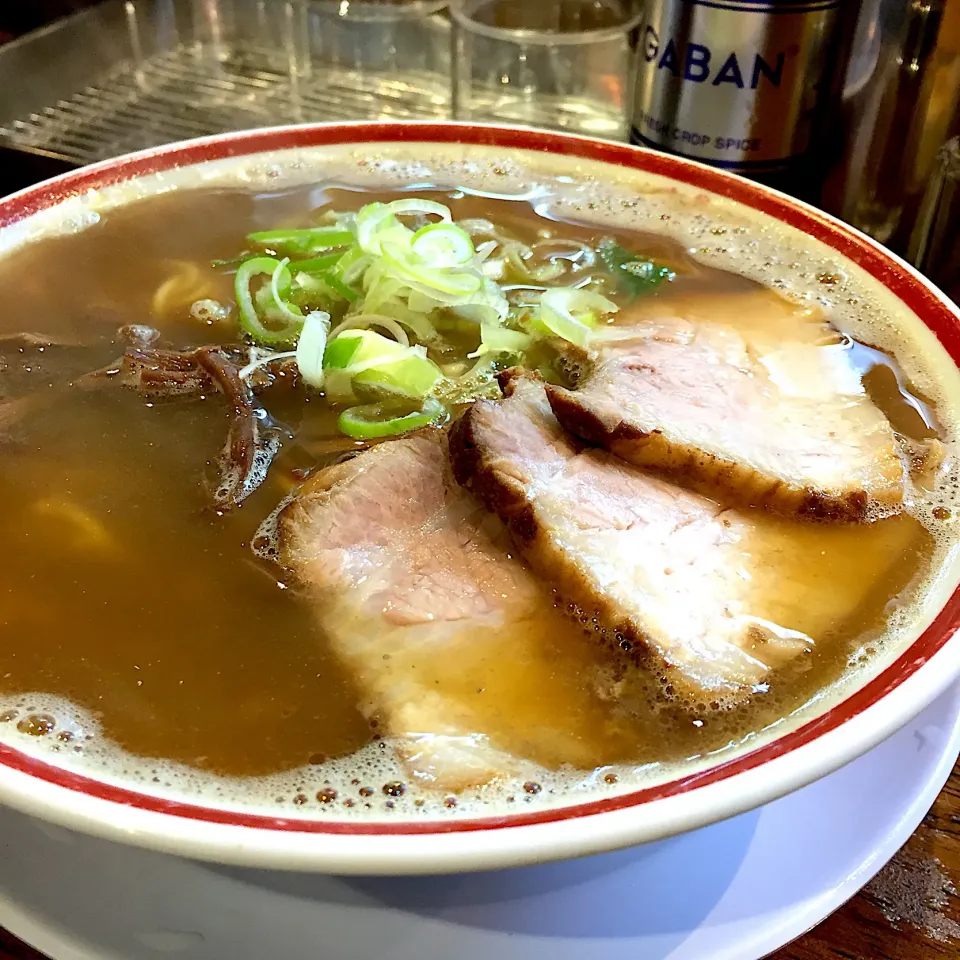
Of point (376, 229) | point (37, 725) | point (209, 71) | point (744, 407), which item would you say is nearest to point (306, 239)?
point (376, 229)

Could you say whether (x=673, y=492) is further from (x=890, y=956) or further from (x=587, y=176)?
(x=587, y=176)

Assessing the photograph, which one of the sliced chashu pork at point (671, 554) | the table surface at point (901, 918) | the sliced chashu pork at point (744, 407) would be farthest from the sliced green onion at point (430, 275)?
the table surface at point (901, 918)

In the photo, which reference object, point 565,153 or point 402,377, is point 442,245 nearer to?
point 402,377

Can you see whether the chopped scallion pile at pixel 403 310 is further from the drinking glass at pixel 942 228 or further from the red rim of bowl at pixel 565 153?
the drinking glass at pixel 942 228

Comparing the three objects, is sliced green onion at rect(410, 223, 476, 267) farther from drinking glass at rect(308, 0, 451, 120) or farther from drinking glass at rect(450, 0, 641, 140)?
drinking glass at rect(308, 0, 451, 120)

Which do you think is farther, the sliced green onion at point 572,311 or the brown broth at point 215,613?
the sliced green onion at point 572,311

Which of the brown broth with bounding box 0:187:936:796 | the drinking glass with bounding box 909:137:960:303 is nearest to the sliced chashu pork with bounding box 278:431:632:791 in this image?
the brown broth with bounding box 0:187:936:796
